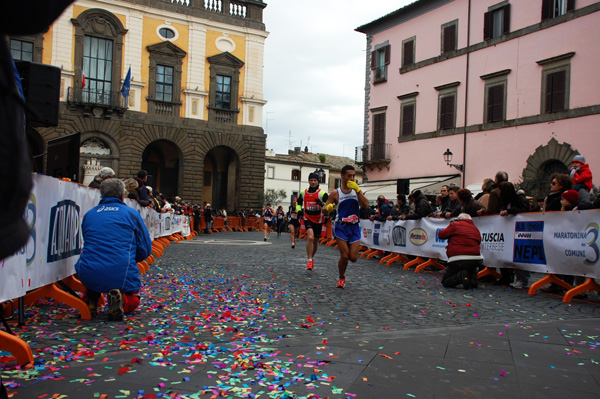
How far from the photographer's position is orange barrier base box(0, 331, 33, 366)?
3943 millimetres

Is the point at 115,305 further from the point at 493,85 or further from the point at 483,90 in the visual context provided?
the point at 483,90

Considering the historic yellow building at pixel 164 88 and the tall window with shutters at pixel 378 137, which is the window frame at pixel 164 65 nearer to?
the historic yellow building at pixel 164 88

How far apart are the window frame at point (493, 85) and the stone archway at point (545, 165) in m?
3.10

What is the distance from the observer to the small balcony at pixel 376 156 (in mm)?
35062

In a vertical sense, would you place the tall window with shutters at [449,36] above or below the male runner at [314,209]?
above

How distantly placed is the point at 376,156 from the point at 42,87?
101 feet

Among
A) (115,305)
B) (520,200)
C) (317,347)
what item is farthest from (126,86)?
(317,347)

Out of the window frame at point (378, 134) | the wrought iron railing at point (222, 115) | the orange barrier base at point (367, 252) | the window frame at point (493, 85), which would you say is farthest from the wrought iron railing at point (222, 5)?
the orange barrier base at point (367, 252)

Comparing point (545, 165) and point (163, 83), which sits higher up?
point (163, 83)

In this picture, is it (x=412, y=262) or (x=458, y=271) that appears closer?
(x=458, y=271)

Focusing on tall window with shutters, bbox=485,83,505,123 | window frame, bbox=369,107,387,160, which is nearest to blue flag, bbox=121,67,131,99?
window frame, bbox=369,107,387,160

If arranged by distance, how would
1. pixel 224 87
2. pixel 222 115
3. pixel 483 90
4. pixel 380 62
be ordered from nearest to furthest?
pixel 483 90 < pixel 380 62 < pixel 222 115 < pixel 224 87

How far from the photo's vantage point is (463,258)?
31.9 feet

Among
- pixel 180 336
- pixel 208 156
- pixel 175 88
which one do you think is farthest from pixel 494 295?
pixel 208 156
